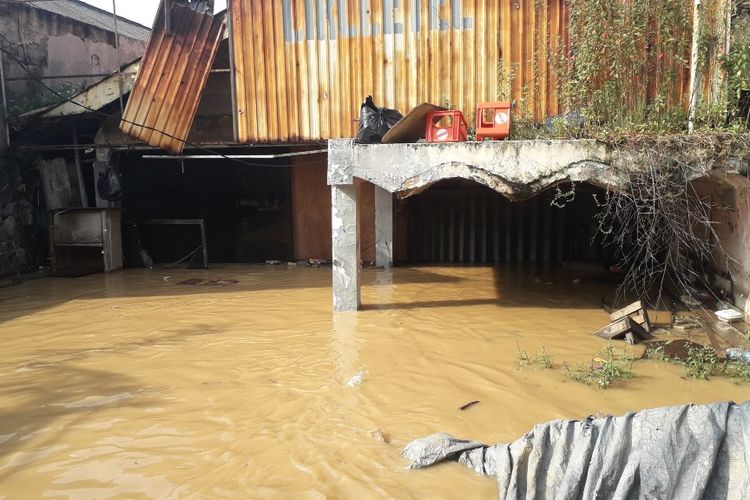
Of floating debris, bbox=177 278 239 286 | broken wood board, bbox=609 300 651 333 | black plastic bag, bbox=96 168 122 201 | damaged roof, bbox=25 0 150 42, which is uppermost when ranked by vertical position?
damaged roof, bbox=25 0 150 42

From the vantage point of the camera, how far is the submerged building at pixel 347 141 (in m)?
6.63

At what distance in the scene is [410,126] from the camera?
687 cm

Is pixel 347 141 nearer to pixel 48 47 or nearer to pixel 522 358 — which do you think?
pixel 522 358

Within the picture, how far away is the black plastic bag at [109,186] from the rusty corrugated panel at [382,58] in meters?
3.15

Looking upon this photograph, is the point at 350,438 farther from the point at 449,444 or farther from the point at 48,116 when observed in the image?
the point at 48,116

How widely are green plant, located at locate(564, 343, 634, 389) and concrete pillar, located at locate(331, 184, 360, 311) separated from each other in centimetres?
312

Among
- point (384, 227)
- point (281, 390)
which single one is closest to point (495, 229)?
point (384, 227)

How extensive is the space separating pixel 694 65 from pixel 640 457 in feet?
20.2

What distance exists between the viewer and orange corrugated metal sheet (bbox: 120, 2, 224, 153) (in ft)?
31.8

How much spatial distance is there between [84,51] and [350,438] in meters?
13.1

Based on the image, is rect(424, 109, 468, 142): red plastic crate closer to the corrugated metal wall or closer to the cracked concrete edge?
the cracked concrete edge

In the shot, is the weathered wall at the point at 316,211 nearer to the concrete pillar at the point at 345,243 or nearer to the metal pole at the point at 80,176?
the concrete pillar at the point at 345,243

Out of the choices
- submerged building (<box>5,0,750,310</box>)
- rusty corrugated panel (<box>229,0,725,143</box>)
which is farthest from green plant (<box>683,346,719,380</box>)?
rusty corrugated panel (<box>229,0,725,143</box>)

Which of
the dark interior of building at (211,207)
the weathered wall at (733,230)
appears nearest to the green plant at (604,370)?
the weathered wall at (733,230)
